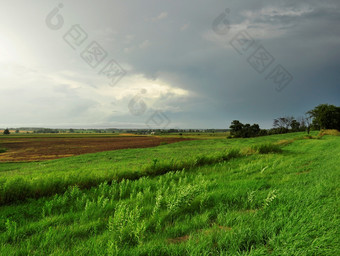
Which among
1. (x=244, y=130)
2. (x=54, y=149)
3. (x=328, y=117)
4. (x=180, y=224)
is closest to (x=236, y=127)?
(x=244, y=130)

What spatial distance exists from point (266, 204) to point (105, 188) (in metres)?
4.40

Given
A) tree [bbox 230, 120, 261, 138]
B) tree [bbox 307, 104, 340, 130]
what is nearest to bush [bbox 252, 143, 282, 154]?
tree [bbox 307, 104, 340, 130]

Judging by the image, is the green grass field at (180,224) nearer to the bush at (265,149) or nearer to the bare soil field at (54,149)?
the bush at (265,149)

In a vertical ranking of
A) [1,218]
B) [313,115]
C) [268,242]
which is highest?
[313,115]

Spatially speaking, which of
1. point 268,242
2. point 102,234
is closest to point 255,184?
point 268,242

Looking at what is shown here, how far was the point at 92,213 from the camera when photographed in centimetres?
351

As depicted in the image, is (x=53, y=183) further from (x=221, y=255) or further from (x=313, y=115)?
(x=313, y=115)

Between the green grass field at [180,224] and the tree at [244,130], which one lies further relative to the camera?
the tree at [244,130]

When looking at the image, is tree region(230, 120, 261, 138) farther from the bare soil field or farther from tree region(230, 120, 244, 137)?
the bare soil field

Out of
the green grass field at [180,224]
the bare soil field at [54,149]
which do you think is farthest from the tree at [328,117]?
the green grass field at [180,224]

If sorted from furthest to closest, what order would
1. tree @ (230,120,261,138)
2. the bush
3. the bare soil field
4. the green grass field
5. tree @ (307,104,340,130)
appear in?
tree @ (230,120,261,138), tree @ (307,104,340,130), the bare soil field, the bush, the green grass field

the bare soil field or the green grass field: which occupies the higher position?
the green grass field

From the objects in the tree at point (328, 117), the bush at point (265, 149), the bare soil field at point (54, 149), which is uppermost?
the tree at point (328, 117)

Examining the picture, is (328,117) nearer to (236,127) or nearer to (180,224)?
(236,127)
